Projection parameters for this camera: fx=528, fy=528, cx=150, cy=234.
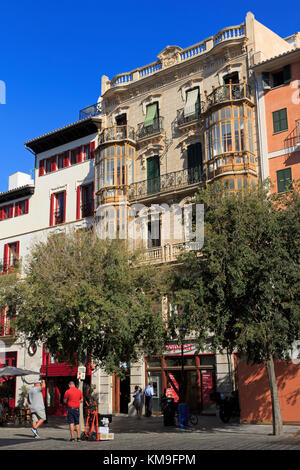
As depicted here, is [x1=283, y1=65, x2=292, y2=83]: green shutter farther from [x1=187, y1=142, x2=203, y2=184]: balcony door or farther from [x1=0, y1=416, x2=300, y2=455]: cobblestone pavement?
[x1=0, y1=416, x2=300, y2=455]: cobblestone pavement

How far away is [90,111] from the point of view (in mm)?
36844

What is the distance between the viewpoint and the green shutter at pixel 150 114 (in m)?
32.5

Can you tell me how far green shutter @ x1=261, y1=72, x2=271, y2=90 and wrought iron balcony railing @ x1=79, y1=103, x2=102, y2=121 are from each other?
12.3 metres

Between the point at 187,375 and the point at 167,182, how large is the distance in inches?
429

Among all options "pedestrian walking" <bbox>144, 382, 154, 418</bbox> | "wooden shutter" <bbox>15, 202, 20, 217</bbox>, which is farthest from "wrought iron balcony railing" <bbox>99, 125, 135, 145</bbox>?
"pedestrian walking" <bbox>144, 382, 154, 418</bbox>

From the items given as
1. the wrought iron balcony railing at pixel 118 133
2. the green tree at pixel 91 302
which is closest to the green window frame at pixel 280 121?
the wrought iron balcony railing at pixel 118 133

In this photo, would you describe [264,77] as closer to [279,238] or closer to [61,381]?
[279,238]

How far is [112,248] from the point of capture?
2158 cm

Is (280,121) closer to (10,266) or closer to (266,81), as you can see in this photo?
(266,81)

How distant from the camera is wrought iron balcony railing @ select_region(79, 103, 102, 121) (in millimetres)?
36188

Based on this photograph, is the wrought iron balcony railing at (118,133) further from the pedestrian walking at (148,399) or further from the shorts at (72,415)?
Result: the shorts at (72,415)

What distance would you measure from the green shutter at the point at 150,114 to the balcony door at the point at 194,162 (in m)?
3.60

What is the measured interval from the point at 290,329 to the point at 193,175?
14276 mm

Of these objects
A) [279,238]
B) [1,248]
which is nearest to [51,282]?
[279,238]
